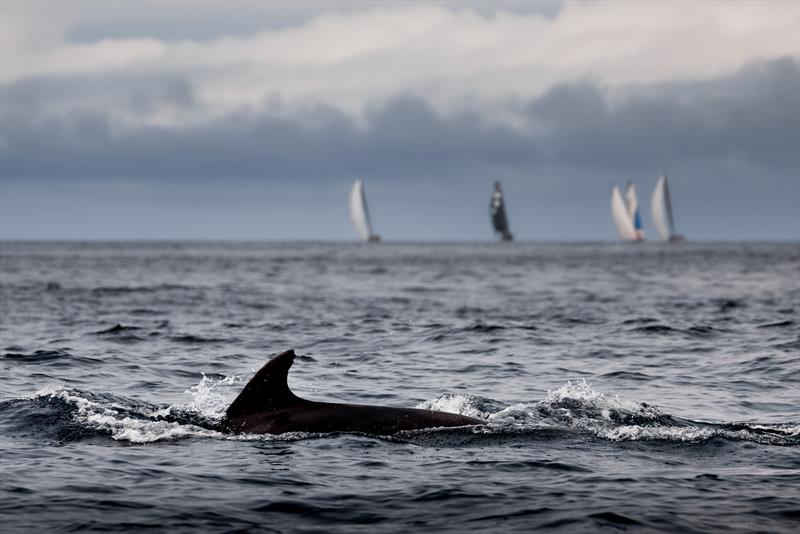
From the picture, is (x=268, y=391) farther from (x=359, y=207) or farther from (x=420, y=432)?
(x=359, y=207)

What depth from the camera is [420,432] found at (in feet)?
41.0

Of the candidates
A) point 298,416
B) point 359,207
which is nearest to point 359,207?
point 359,207

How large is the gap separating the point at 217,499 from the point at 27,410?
5.57 m

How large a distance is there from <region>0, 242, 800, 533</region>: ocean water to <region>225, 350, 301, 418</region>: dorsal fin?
1.40ft

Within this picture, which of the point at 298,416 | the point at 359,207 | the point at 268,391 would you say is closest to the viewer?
the point at 268,391

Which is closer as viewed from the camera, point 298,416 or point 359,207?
point 298,416

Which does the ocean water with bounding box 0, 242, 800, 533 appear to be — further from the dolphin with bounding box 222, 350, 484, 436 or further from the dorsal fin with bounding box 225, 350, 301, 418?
the dorsal fin with bounding box 225, 350, 301, 418

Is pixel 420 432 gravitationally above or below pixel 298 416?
below

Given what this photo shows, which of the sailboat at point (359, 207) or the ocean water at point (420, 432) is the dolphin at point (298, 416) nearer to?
the ocean water at point (420, 432)

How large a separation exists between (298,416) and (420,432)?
4.80 feet

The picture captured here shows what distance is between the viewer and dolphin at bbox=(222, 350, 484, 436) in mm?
12375

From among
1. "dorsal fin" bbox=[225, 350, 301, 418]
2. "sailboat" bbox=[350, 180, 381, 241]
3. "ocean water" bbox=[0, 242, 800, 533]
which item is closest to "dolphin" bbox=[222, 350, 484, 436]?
"dorsal fin" bbox=[225, 350, 301, 418]

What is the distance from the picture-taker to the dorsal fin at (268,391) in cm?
1206

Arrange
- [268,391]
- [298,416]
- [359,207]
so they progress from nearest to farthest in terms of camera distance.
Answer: [268,391] < [298,416] < [359,207]
